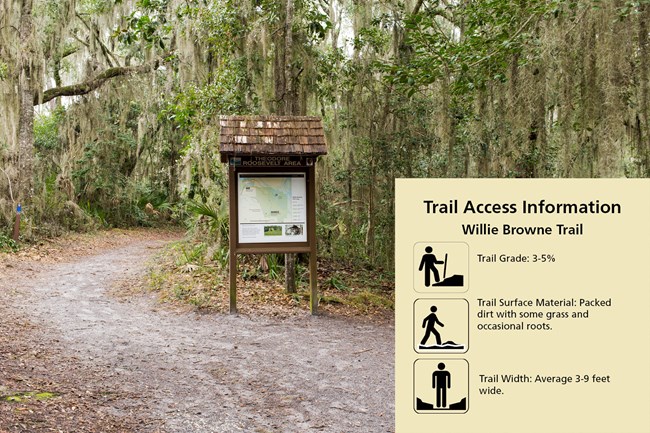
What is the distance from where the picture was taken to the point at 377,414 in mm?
4441

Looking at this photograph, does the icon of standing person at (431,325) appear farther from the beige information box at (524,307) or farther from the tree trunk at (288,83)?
the tree trunk at (288,83)

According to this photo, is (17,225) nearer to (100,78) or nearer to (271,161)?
(100,78)

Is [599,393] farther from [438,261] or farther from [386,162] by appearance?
[386,162]

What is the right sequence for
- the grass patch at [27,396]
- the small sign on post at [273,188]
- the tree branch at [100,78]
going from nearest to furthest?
the grass patch at [27,396] → the small sign on post at [273,188] → the tree branch at [100,78]

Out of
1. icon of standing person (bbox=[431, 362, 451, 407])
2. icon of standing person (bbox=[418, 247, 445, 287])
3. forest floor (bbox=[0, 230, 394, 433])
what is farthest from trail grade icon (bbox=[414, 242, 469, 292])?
forest floor (bbox=[0, 230, 394, 433])

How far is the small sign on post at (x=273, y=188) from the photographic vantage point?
26.4ft

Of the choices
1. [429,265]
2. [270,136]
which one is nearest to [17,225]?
[270,136]

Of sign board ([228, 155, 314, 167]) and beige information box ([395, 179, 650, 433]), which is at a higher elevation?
sign board ([228, 155, 314, 167])

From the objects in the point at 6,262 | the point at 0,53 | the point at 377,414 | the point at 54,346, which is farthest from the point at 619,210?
the point at 0,53

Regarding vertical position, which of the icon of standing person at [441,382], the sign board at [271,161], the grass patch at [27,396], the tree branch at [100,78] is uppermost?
the tree branch at [100,78]

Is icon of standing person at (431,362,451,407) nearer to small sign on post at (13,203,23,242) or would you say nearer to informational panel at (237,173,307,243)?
informational panel at (237,173,307,243)

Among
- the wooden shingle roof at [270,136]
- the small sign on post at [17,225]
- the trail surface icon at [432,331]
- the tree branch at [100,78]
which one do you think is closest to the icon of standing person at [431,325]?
the trail surface icon at [432,331]

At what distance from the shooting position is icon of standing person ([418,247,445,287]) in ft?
5.91

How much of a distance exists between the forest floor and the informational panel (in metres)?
1.10
